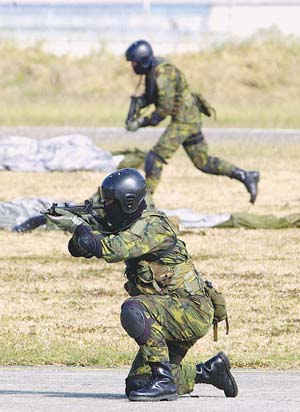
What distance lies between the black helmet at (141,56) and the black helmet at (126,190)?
8.30 meters

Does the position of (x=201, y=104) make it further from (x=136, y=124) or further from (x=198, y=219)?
(x=198, y=219)

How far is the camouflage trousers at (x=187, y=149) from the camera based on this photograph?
15.6 meters

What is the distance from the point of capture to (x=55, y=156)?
2211 centimetres

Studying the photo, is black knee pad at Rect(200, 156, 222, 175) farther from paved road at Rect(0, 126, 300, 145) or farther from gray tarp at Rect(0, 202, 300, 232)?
paved road at Rect(0, 126, 300, 145)

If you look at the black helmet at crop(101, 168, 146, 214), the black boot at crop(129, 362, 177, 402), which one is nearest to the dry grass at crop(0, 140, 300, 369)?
the black boot at crop(129, 362, 177, 402)

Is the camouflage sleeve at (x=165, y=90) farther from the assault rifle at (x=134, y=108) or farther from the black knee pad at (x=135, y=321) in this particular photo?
the black knee pad at (x=135, y=321)

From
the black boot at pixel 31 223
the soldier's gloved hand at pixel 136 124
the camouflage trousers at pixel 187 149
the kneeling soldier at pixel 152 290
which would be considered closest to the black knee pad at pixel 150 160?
the camouflage trousers at pixel 187 149

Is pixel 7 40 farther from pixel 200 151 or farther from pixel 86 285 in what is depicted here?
pixel 86 285

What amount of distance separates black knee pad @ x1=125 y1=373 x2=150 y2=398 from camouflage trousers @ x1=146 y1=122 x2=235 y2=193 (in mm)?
8337

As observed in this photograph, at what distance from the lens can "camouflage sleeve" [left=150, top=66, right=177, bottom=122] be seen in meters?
15.2

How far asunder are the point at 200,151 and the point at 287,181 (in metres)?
4.87

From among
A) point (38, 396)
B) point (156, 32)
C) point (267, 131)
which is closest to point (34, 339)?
point (38, 396)

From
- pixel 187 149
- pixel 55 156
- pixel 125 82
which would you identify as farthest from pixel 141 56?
pixel 125 82

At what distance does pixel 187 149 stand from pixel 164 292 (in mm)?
9105
